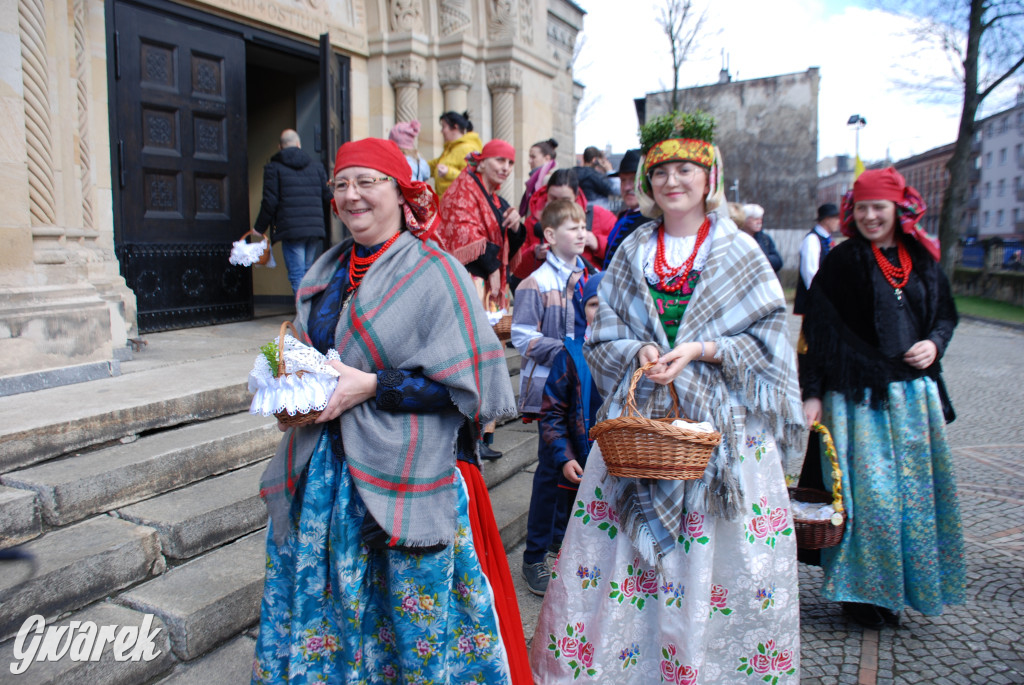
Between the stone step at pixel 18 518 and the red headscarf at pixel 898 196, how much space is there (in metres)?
3.74

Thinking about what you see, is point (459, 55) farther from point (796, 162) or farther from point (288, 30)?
point (796, 162)

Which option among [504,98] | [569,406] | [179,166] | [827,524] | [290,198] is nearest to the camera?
[827,524]

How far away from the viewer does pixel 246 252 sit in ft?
21.3

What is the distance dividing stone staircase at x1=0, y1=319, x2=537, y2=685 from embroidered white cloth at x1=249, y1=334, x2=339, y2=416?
821mm

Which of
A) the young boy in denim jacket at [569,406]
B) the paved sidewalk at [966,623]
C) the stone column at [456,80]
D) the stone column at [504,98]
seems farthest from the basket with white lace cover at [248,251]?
the young boy in denim jacket at [569,406]

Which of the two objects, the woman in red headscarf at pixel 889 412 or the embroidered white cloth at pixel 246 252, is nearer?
the woman in red headscarf at pixel 889 412

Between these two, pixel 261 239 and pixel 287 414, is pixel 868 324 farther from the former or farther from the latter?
pixel 261 239

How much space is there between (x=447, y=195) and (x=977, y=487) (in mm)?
4182

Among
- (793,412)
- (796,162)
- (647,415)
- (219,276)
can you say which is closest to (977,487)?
(793,412)

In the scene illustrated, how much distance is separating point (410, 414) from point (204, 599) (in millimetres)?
1315

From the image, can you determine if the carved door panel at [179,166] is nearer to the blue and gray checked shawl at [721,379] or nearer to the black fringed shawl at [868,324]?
the blue and gray checked shawl at [721,379]

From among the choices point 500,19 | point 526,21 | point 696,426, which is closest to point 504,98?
point 500,19

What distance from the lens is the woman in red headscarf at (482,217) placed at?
16.6ft

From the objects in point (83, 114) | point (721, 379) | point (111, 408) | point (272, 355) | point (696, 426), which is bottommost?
point (111, 408)
